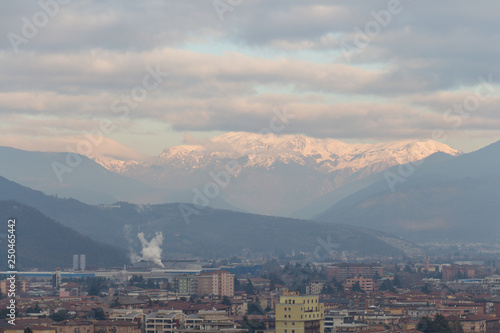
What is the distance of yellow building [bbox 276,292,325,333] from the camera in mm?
74562

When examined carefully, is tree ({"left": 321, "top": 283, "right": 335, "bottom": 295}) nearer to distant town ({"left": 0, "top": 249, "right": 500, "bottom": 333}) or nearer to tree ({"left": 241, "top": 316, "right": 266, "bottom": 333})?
distant town ({"left": 0, "top": 249, "right": 500, "bottom": 333})

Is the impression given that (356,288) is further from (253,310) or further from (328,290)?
(253,310)

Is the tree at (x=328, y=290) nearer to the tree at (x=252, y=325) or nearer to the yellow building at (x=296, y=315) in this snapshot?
the tree at (x=252, y=325)

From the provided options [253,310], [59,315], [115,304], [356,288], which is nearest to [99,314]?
[59,315]

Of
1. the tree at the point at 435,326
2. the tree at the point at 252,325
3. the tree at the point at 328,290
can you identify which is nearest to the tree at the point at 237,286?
the tree at the point at 328,290

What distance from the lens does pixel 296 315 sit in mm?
74625

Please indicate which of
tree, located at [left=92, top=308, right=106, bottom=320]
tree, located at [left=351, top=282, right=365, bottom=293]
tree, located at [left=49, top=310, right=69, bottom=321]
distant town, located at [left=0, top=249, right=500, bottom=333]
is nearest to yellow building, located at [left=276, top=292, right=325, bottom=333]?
distant town, located at [left=0, top=249, right=500, bottom=333]

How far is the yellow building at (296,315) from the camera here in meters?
74.6

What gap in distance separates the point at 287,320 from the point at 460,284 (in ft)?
369

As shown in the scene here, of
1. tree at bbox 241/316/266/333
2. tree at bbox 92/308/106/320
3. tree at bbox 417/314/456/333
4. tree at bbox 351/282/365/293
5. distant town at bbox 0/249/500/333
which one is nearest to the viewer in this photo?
distant town at bbox 0/249/500/333

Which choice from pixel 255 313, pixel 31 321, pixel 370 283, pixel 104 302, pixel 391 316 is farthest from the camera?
pixel 370 283

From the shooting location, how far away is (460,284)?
183 m

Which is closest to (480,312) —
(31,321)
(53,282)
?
(31,321)

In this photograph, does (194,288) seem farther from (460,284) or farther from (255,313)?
(255,313)
